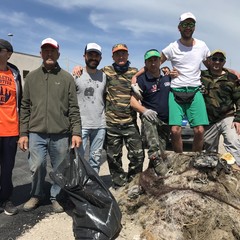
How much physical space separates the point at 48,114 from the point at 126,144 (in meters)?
1.35

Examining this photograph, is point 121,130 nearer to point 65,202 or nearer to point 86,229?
point 65,202

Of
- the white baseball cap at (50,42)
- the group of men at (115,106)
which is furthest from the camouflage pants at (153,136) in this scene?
the white baseball cap at (50,42)

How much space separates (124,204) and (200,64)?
7.16 feet

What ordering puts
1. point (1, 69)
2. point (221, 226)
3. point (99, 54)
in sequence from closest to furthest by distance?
point (221, 226) → point (1, 69) → point (99, 54)

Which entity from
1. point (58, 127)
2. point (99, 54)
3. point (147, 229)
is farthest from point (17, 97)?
point (147, 229)

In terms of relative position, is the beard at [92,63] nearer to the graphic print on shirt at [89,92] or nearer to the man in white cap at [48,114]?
the graphic print on shirt at [89,92]

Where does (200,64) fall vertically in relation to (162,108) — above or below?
above

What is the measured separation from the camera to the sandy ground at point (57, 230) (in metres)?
3.46

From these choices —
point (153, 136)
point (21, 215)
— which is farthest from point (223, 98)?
point (21, 215)

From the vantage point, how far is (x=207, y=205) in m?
3.31

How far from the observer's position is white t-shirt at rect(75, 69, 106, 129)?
170 inches

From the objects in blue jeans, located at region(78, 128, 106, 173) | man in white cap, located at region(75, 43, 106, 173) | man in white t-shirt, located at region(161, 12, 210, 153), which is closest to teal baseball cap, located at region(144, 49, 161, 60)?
man in white t-shirt, located at region(161, 12, 210, 153)

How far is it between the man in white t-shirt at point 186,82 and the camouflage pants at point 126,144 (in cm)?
60

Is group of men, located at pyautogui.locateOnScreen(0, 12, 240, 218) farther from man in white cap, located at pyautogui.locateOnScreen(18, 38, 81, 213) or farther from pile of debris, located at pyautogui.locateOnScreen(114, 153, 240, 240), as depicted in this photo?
pile of debris, located at pyautogui.locateOnScreen(114, 153, 240, 240)
